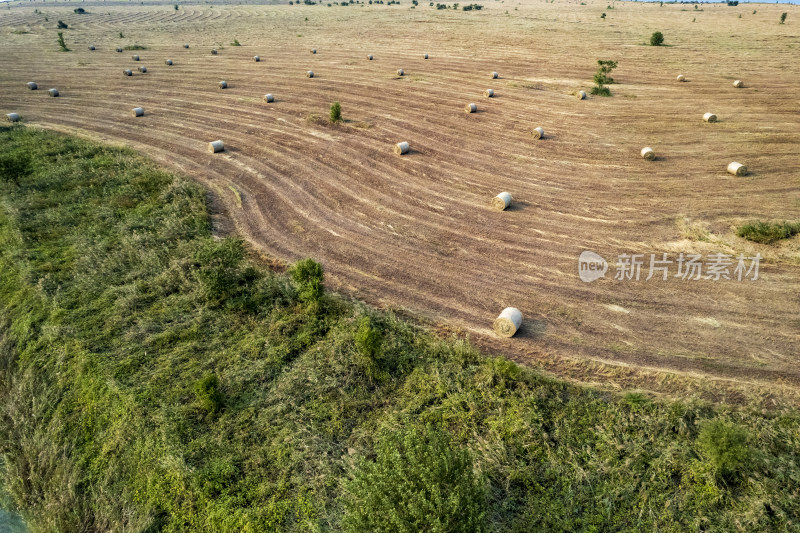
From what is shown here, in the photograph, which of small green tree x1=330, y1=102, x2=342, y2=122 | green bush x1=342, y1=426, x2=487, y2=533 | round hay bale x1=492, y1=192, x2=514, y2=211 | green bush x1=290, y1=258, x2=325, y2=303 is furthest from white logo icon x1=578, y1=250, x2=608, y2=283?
small green tree x1=330, y1=102, x2=342, y2=122

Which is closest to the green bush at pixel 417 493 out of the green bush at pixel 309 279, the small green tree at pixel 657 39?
the green bush at pixel 309 279

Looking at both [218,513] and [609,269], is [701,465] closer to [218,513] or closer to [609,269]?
[609,269]

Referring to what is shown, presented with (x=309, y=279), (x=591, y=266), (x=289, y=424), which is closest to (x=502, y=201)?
(x=591, y=266)

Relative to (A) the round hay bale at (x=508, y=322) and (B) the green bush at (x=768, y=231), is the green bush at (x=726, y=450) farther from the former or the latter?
(B) the green bush at (x=768, y=231)

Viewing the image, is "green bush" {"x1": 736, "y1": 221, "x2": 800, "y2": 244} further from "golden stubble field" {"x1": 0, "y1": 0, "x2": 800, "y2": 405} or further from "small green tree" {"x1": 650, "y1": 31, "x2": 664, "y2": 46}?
"small green tree" {"x1": 650, "y1": 31, "x2": 664, "y2": 46}

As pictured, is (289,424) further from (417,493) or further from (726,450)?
(726,450)

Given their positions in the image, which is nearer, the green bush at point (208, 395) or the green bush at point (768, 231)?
the green bush at point (208, 395)
